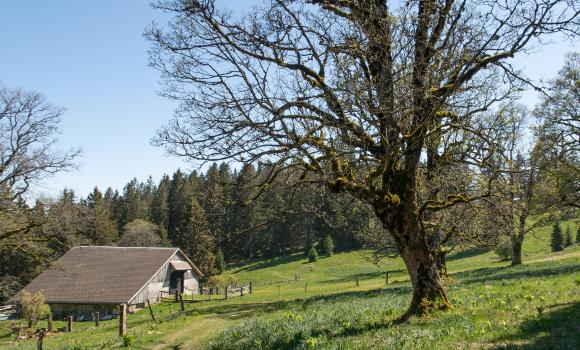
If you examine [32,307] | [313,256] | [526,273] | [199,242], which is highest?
[199,242]

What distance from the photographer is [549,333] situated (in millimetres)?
8578

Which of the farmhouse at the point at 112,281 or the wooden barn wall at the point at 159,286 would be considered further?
the wooden barn wall at the point at 159,286

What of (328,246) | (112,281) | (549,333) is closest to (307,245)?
(328,246)

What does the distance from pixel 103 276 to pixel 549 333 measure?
2148 inches

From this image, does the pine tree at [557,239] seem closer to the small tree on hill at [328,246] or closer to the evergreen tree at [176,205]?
the small tree on hill at [328,246]

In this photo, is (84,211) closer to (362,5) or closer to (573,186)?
(362,5)

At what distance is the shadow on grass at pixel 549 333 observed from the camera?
308 inches

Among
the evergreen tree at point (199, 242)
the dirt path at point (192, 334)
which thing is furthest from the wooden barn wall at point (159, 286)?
the dirt path at point (192, 334)

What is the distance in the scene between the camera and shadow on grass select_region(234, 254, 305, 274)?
8430 centimetres

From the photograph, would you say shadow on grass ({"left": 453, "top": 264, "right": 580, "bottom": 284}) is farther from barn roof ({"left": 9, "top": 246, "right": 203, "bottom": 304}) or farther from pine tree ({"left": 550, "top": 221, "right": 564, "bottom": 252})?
pine tree ({"left": 550, "top": 221, "right": 564, "bottom": 252})

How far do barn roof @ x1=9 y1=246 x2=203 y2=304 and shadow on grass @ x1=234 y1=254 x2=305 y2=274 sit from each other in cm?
2223

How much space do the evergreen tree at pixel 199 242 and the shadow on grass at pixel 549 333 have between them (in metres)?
62.7

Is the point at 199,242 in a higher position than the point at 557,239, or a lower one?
higher

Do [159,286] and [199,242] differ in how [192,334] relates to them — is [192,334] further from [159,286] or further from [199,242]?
[199,242]
